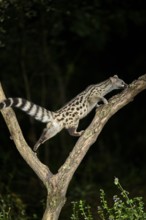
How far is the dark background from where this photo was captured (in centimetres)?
998

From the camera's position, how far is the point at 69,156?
21.4 feet

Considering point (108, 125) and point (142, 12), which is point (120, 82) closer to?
point (142, 12)

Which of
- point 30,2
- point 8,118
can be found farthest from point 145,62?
point 8,118

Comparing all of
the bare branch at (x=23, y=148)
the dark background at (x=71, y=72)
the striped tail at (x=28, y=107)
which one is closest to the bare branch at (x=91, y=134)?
the bare branch at (x=23, y=148)

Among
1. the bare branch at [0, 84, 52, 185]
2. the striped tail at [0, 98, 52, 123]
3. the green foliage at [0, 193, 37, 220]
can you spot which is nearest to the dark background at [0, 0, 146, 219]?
the green foliage at [0, 193, 37, 220]

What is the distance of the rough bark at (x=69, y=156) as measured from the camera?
6.48 m

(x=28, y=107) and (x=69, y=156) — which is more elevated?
(x=28, y=107)

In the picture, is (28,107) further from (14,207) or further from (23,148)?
(14,207)

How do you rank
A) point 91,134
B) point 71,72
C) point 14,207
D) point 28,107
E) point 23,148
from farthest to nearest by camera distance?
point 71,72 → point 14,207 → point 28,107 → point 23,148 → point 91,134

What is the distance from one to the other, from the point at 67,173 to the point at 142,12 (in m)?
5.99

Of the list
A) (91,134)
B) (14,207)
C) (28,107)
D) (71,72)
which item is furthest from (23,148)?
(71,72)

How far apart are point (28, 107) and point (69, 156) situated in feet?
2.33

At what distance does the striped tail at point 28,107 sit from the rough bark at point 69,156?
162 millimetres

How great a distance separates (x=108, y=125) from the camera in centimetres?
1460
